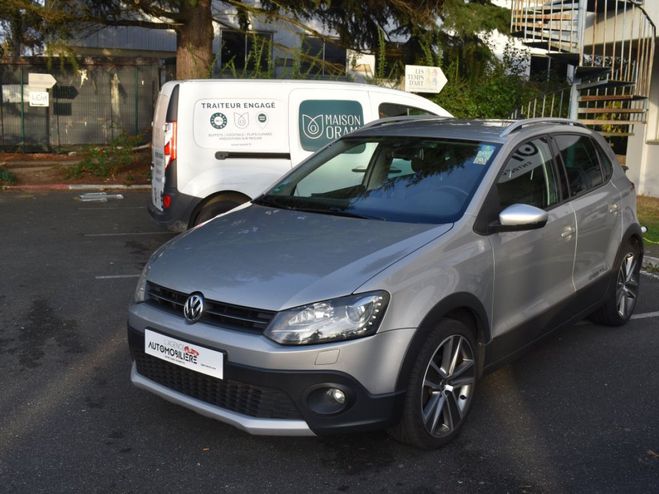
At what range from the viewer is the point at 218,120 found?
8.16m

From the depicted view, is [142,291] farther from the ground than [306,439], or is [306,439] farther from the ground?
[142,291]

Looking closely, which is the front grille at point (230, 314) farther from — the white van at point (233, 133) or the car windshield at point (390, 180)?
the white van at point (233, 133)

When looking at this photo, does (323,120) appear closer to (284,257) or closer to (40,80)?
(284,257)

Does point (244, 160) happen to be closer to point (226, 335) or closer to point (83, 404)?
point (83, 404)

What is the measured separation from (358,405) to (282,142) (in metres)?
5.14

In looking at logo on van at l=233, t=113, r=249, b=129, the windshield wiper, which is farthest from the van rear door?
the windshield wiper

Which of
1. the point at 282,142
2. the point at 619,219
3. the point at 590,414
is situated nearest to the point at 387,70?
the point at 282,142

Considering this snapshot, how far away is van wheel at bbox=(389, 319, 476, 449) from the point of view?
373 cm

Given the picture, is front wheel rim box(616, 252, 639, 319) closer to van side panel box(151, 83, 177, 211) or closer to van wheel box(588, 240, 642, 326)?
van wheel box(588, 240, 642, 326)

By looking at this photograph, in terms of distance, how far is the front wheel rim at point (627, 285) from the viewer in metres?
6.06

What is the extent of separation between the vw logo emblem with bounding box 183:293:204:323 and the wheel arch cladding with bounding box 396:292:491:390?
1005 millimetres

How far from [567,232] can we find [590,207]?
466 millimetres

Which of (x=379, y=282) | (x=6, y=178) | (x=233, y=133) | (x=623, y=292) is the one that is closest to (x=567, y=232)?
(x=623, y=292)

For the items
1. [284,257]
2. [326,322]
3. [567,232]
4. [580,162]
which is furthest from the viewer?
[580,162]
